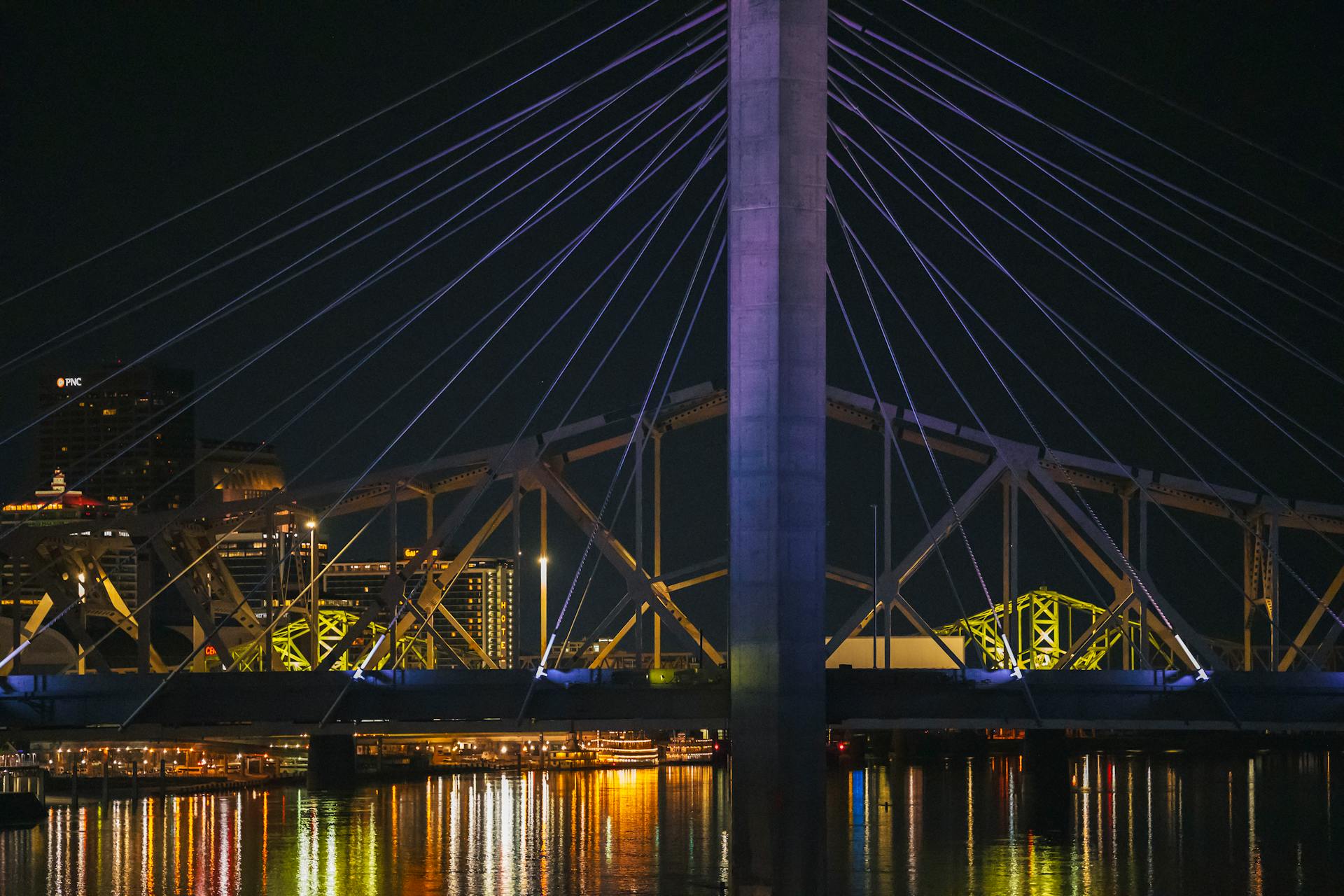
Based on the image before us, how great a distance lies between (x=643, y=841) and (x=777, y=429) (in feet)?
113

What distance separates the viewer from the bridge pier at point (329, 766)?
95.7m

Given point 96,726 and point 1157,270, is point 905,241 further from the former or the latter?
point 96,726

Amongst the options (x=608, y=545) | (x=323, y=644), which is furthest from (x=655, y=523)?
(x=323, y=644)

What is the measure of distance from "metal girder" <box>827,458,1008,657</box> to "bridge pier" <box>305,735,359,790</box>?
34.8 m

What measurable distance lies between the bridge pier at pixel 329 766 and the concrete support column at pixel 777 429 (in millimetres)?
65711

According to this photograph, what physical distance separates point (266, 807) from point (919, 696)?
48107 millimetres

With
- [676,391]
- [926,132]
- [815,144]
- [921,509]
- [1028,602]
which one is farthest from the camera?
[1028,602]

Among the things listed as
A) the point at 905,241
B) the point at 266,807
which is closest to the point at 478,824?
the point at 266,807

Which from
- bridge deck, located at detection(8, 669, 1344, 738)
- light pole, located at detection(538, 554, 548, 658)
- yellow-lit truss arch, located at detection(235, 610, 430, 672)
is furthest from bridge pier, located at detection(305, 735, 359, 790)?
bridge deck, located at detection(8, 669, 1344, 738)

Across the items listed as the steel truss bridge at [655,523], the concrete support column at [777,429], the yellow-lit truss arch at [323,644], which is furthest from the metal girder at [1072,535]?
the concrete support column at [777,429]

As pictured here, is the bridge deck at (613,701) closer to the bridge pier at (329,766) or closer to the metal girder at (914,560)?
the metal girder at (914,560)

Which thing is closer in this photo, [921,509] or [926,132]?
[926,132]

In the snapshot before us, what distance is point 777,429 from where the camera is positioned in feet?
108

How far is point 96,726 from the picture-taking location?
39.9 metres
